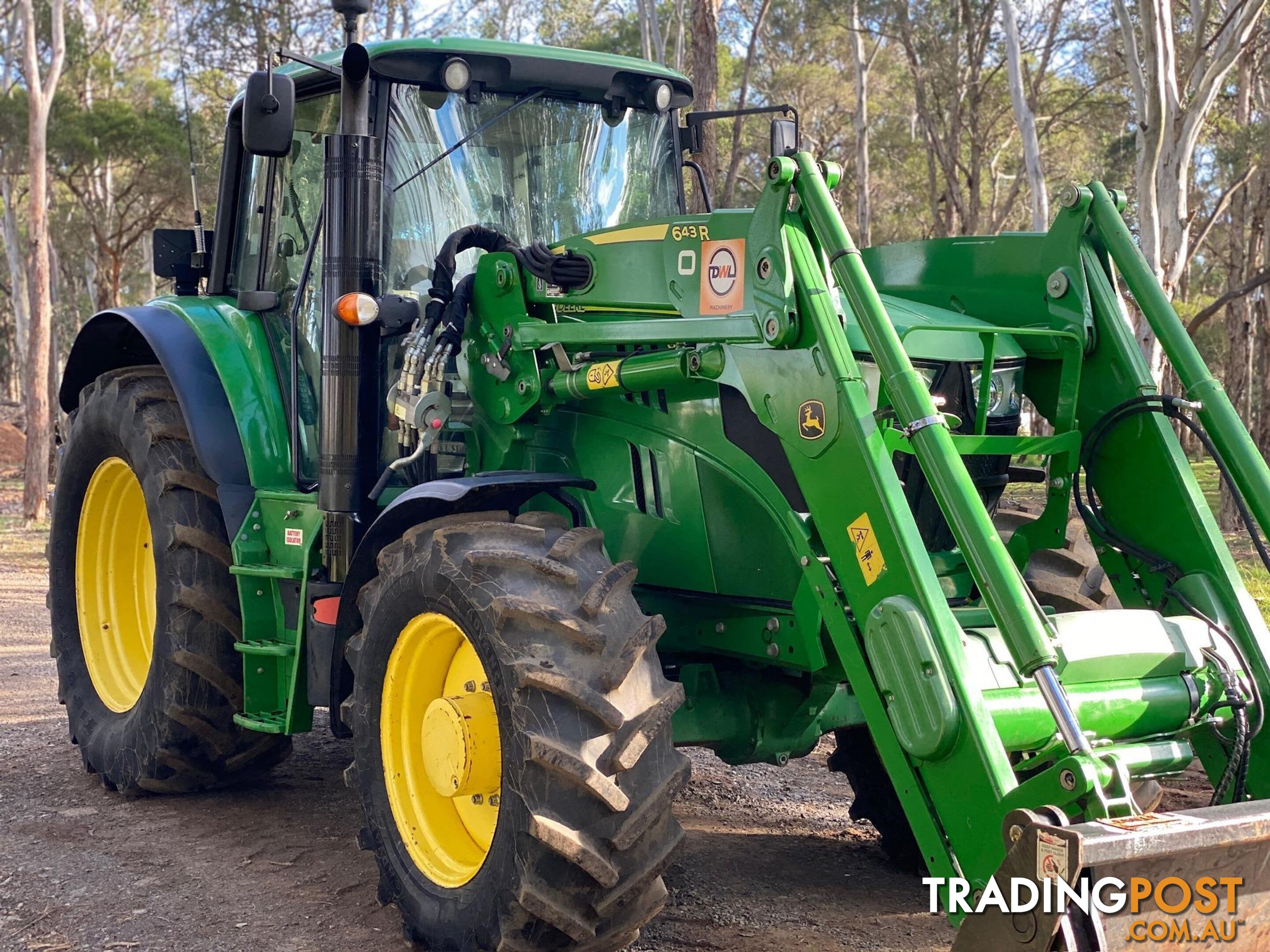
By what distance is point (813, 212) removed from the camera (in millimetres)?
3441

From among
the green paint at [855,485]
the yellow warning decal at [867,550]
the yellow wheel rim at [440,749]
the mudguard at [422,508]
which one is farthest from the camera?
the mudguard at [422,508]

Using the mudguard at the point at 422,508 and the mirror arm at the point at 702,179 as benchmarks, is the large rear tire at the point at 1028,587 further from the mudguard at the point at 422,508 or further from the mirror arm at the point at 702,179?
the mirror arm at the point at 702,179

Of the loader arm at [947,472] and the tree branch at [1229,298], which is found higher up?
the tree branch at [1229,298]

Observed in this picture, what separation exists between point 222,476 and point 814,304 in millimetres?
2498

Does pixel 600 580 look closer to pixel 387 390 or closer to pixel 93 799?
pixel 387 390

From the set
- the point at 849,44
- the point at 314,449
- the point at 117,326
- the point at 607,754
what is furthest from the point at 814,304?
the point at 849,44

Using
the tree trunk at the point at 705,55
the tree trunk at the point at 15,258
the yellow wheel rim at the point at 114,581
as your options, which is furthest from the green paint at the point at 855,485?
the tree trunk at the point at 15,258

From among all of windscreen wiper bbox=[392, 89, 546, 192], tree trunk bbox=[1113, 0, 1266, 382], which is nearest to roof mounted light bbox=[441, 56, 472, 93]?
windscreen wiper bbox=[392, 89, 546, 192]

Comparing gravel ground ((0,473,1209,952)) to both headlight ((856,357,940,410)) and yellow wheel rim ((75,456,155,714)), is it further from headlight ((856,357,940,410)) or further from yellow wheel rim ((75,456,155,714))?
headlight ((856,357,940,410))

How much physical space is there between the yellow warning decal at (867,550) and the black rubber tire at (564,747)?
532 mm

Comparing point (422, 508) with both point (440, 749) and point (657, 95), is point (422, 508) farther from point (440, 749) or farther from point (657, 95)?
point (657, 95)

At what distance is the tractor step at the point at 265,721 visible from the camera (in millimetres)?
4578

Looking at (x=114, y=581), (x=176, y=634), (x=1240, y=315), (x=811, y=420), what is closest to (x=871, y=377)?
(x=811, y=420)

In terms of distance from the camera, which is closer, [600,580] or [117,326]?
[600,580]
